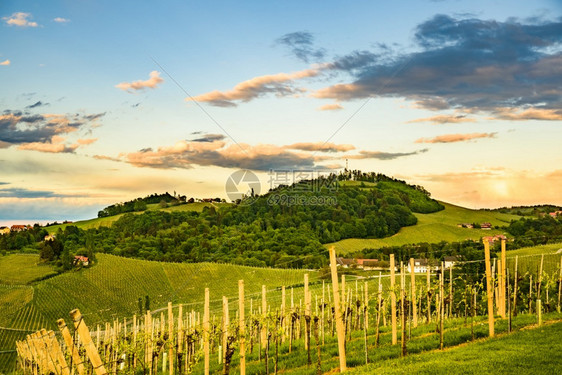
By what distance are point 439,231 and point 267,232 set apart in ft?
146

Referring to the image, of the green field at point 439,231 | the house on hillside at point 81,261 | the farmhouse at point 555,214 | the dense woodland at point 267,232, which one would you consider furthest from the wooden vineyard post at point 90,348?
the farmhouse at point 555,214

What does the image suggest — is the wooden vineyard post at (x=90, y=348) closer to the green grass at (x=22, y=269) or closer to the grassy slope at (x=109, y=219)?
the green grass at (x=22, y=269)

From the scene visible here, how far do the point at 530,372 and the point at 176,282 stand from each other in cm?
7137

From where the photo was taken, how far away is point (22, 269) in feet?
259

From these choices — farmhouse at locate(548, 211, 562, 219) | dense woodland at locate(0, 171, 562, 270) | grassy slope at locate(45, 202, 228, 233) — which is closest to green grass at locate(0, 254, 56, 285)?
dense woodland at locate(0, 171, 562, 270)

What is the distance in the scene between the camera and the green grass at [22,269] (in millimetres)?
74000

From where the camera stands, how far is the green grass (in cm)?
7400

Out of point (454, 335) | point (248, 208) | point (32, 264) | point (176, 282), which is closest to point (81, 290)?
point (176, 282)

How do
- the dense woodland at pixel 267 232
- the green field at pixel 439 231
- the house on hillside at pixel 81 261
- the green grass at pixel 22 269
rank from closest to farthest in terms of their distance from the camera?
the green grass at pixel 22 269 → the house on hillside at pixel 81 261 → the dense woodland at pixel 267 232 → the green field at pixel 439 231

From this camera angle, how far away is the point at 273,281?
241 feet

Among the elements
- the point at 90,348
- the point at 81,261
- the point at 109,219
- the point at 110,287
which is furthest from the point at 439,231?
the point at 90,348

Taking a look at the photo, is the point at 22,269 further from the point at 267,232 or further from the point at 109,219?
the point at 109,219

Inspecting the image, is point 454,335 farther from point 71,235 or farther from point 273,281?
point 71,235

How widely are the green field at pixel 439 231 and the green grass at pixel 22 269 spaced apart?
48.4 m
